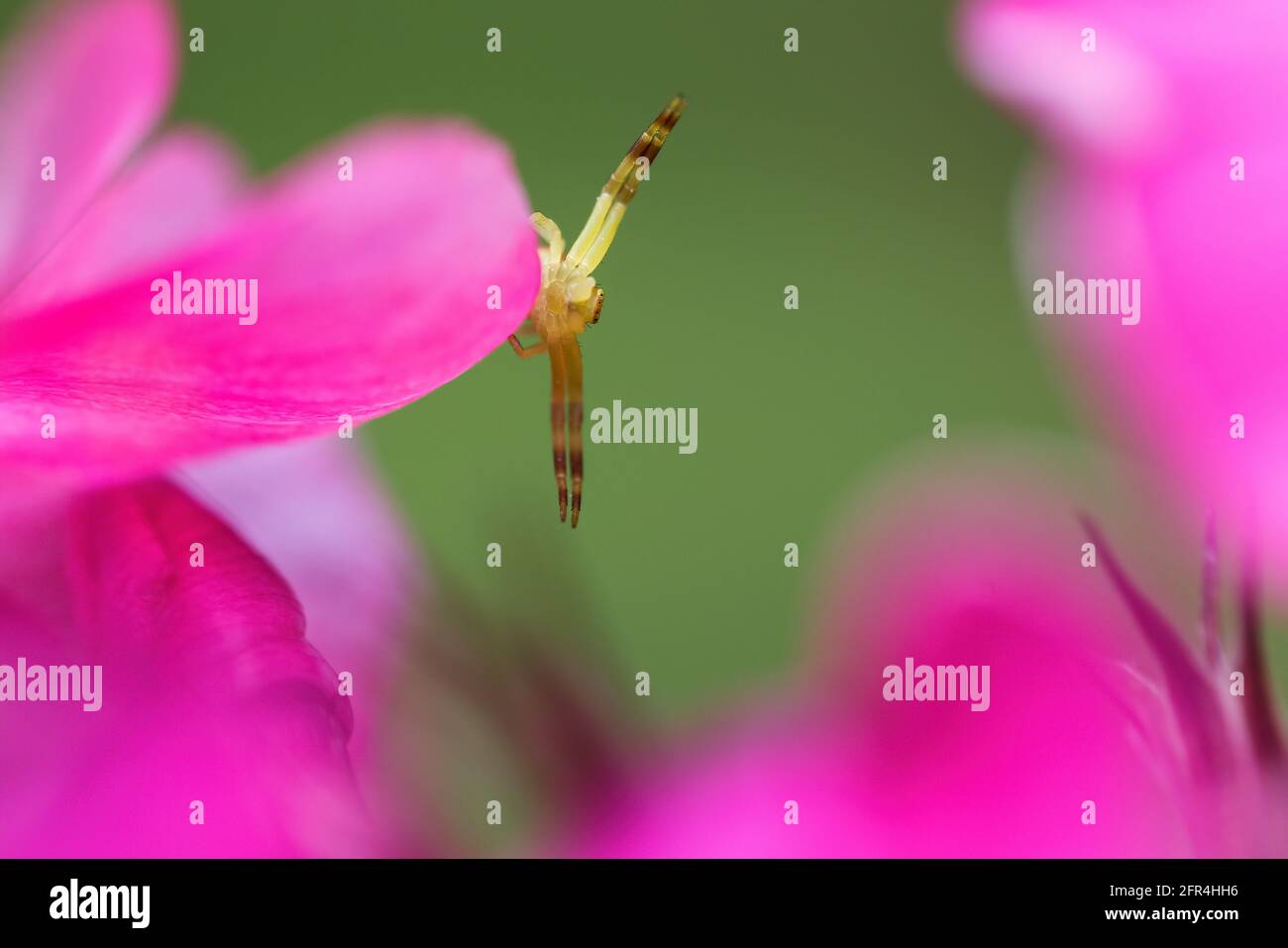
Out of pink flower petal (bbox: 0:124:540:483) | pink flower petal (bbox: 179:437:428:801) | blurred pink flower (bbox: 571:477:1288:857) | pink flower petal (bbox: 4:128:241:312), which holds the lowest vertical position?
blurred pink flower (bbox: 571:477:1288:857)

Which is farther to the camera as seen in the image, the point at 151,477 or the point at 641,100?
the point at 641,100

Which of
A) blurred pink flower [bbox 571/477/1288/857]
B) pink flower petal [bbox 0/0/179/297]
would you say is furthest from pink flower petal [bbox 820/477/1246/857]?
pink flower petal [bbox 0/0/179/297]

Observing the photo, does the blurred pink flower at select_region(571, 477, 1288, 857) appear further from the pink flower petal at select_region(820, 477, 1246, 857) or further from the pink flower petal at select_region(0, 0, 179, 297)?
the pink flower petal at select_region(0, 0, 179, 297)

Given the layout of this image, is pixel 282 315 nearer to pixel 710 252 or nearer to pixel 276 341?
pixel 276 341

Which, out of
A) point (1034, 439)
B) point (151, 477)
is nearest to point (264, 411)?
point (151, 477)
